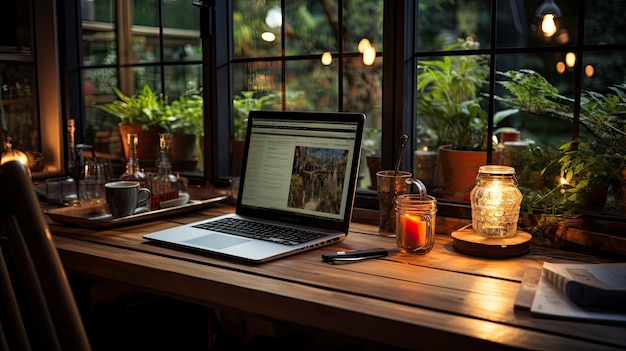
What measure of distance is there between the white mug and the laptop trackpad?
321mm

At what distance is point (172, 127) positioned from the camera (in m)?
2.64

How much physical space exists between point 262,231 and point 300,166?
222 millimetres

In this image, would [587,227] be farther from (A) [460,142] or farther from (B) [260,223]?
(B) [260,223]

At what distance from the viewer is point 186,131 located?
2.64 m

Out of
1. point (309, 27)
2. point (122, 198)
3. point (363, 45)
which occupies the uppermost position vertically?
point (309, 27)

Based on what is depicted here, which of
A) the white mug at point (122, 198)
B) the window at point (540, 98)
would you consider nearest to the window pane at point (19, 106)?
the white mug at point (122, 198)

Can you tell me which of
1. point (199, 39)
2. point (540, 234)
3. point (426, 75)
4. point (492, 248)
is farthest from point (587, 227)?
point (199, 39)

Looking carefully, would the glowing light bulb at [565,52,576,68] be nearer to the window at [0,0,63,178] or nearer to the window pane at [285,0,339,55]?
the window pane at [285,0,339,55]

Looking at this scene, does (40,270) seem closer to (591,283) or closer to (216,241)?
(216,241)

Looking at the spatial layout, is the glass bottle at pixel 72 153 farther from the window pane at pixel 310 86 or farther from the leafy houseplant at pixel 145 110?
the window pane at pixel 310 86

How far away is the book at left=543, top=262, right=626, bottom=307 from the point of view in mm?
1171

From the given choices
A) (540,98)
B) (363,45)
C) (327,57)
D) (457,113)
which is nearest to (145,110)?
(327,57)

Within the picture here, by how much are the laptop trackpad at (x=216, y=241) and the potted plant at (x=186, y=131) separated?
0.93 meters

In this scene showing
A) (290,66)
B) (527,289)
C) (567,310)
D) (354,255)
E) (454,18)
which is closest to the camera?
(567,310)
